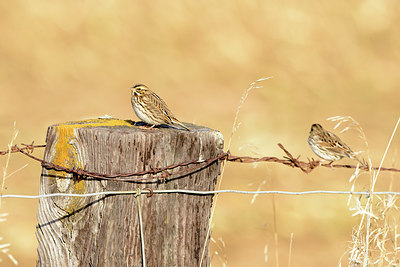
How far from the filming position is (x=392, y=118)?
707 inches

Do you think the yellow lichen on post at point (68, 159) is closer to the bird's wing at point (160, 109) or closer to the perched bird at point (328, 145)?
the bird's wing at point (160, 109)

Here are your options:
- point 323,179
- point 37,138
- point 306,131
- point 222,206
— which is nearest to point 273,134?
point 306,131

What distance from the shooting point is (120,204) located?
3.73 meters

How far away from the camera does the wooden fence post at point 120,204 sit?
372 centimetres

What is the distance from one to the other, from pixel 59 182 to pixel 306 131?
11.9 meters

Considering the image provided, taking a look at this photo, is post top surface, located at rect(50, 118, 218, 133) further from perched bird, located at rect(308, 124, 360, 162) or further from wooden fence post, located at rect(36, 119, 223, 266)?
perched bird, located at rect(308, 124, 360, 162)

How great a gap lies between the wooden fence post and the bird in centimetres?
109

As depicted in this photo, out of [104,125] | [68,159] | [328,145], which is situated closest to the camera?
[68,159]

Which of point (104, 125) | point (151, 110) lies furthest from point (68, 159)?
point (151, 110)

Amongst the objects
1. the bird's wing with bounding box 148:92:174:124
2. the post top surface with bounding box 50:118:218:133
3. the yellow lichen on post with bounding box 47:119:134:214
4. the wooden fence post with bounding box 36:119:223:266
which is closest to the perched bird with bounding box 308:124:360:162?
the bird's wing with bounding box 148:92:174:124

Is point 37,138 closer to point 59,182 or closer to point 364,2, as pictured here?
point 59,182

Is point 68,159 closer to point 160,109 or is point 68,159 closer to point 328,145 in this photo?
point 160,109

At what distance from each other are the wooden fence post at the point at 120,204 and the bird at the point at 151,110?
1094 mm

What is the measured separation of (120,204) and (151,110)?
1673mm
